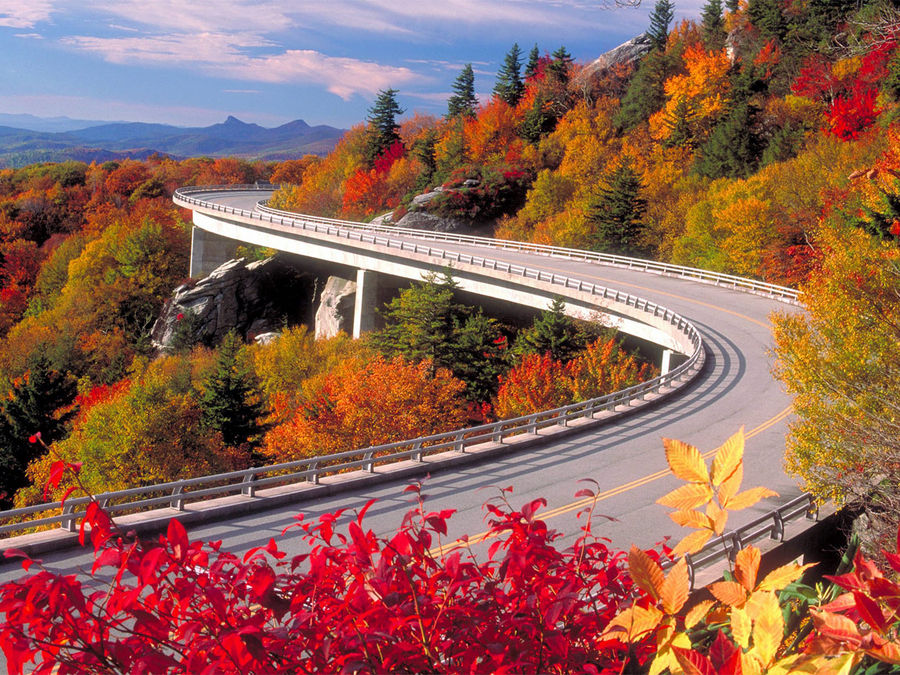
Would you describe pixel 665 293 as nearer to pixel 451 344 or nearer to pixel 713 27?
pixel 451 344

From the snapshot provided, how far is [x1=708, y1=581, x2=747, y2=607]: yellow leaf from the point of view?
5.84 ft

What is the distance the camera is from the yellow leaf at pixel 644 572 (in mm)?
1761

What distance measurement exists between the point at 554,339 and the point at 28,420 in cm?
2869

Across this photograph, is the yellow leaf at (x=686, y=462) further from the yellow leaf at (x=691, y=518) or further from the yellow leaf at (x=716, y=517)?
the yellow leaf at (x=691, y=518)

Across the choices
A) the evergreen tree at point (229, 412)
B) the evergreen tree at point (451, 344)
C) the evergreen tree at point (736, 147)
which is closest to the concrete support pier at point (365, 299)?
the evergreen tree at point (451, 344)

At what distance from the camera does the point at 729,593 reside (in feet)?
5.85

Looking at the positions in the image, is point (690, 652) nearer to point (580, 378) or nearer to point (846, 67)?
point (580, 378)

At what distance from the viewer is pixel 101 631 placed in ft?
7.50

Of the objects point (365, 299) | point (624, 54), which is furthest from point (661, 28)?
point (365, 299)

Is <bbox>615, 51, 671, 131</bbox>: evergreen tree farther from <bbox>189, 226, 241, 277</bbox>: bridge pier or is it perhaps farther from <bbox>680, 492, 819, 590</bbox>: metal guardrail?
<bbox>680, 492, 819, 590</bbox>: metal guardrail

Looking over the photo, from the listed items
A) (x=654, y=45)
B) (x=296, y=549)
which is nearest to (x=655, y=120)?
(x=654, y=45)

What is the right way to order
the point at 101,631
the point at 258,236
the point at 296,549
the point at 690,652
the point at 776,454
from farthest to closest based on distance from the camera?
1. the point at 258,236
2. the point at 776,454
3. the point at 296,549
4. the point at 101,631
5. the point at 690,652

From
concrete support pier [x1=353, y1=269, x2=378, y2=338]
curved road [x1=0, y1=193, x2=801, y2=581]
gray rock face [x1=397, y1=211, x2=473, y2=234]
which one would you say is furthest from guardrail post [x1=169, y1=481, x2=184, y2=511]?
gray rock face [x1=397, y1=211, x2=473, y2=234]

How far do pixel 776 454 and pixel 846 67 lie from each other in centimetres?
5535
